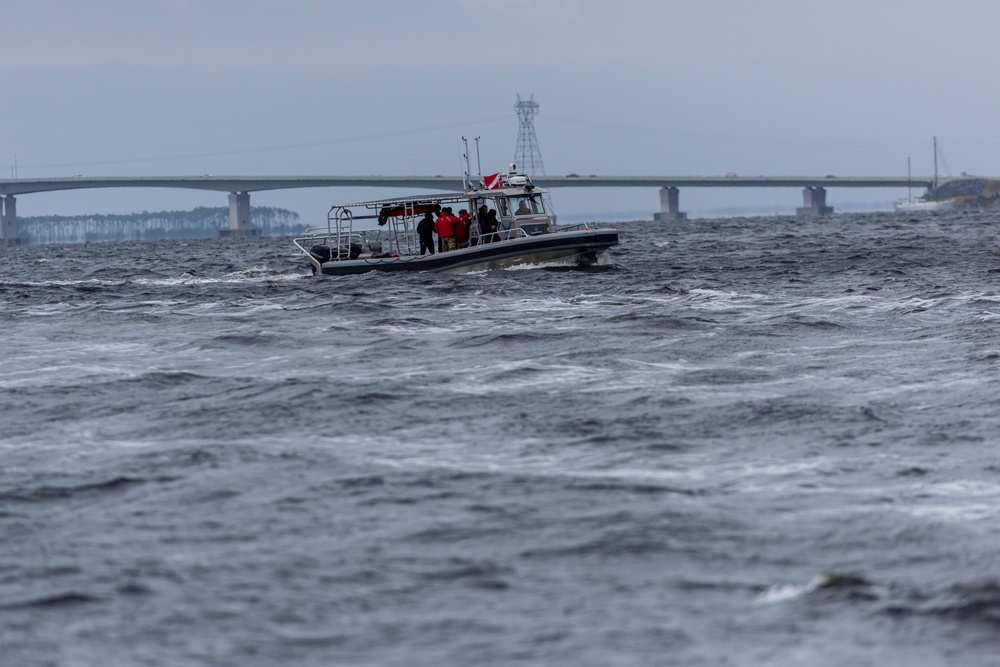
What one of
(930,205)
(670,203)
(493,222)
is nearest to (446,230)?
(493,222)

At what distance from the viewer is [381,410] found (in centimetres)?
1159

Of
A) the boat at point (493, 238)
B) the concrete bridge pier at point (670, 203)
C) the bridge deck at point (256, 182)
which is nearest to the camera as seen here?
the boat at point (493, 238)

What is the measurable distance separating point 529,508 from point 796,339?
9.61 m

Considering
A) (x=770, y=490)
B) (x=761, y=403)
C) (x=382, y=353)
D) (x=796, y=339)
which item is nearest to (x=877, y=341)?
(x=796, y=339)

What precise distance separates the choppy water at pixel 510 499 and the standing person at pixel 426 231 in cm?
1301

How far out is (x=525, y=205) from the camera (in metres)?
30.5

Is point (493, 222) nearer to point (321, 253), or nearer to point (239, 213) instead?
point (321, 253)

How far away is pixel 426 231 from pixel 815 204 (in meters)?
141

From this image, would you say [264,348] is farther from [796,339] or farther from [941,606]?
[941,606]

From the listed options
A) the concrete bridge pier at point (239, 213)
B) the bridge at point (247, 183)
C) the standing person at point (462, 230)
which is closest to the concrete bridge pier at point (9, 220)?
the bridge at point (247, 183)

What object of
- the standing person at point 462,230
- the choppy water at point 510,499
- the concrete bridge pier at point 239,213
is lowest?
the choppy water at point 510,499

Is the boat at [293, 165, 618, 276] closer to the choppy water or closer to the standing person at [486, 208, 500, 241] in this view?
the standing person at [486, 208, 500, 241]

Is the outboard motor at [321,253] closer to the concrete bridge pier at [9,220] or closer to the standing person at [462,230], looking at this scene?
the standing person at [462,230]

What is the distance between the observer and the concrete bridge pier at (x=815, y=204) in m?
163
